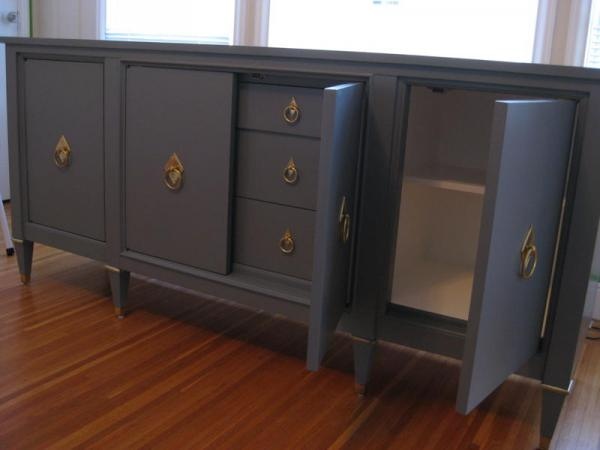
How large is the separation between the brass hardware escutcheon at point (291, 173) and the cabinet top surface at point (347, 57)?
229 mm

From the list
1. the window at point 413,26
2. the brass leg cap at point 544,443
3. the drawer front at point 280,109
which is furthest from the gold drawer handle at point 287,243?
the window at point 413,26

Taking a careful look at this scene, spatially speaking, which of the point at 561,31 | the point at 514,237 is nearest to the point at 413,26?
the point at 561,31

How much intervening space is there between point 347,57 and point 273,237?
454 millimetres

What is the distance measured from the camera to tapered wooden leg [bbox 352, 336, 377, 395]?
1453mm

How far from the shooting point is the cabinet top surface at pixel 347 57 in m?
1.17

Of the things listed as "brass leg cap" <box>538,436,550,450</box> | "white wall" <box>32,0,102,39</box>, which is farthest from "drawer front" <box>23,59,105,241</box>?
"brass leg cap" <box>538,436,550,450</box>

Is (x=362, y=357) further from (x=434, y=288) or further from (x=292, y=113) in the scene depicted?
(x=292, y=113)

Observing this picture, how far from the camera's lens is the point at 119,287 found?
183 cm

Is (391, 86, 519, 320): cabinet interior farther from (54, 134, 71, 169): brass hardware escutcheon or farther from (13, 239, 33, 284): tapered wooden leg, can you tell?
(13, 239, 33, 284): tapered wooden leg

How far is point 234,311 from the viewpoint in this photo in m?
1.95

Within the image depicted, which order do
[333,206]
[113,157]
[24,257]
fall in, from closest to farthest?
[333,206]
[113,157]
[24,257]

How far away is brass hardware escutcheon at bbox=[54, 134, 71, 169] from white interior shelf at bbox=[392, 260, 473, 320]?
38.2 inches

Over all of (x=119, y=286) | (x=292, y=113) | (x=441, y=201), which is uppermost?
(x=292, y=113)

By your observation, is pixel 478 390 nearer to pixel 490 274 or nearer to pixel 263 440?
pixel 490 274
